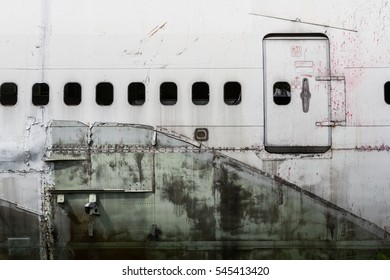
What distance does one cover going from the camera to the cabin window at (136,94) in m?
7.08

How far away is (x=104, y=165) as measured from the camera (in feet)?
23.0

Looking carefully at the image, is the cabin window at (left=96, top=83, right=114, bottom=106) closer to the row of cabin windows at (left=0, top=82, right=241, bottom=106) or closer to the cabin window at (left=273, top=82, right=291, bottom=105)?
the row of cabin windows at (left=0, top=82, right=241, bottom=106)

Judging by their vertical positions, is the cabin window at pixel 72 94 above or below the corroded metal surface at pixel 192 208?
above

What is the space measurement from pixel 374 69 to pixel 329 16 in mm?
980

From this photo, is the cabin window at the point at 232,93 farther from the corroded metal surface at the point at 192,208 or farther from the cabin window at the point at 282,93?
the corroded metal surface at the point at 192,208

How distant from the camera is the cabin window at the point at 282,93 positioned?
7.02 m

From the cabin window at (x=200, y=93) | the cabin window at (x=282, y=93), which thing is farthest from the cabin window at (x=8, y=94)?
the cabin window at (x=282, y=93)

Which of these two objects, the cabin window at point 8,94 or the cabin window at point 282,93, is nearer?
the cabin window at point 282,93

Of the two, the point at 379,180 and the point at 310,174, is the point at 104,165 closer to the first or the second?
the point at 310,174

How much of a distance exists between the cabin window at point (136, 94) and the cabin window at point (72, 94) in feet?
2.37

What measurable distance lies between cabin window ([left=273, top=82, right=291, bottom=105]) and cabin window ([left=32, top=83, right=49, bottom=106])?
127 inches

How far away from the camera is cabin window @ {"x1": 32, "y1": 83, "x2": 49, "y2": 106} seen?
7.13 meters

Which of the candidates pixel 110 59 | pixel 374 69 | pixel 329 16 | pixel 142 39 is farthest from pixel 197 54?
pixel 374 69

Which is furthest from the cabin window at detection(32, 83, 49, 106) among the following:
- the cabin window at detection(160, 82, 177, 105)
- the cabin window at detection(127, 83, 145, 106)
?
the cabin window at detection(160, 82, 177, 105)
